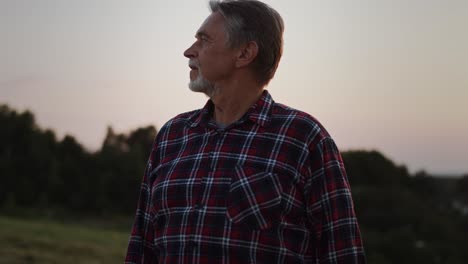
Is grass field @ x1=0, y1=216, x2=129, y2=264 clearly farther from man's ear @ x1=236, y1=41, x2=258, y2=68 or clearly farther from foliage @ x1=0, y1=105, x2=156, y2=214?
man's ear @ x1=236, y1=41, x2=258, y2=68

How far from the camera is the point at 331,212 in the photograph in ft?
9.30

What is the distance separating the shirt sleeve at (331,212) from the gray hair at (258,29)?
0.46 meters

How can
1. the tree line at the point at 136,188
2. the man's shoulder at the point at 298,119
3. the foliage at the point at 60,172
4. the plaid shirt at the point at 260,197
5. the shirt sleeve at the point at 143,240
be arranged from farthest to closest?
the foliage at the point at 60,172 < the tree line at the point at 136,188 < the shirt sleeve at the point at 143,240 < the man's shoulder at the point at 298,119 < the plaid shirt at the point at 260,197

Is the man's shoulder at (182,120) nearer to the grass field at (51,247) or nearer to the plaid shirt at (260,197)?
the plaid shirt at (260,197)

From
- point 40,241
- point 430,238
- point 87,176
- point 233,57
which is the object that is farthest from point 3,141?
point 233,57

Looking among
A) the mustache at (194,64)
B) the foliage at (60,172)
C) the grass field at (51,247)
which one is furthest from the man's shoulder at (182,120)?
the foliage at (60,172)

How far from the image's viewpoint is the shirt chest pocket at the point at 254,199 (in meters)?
2.78

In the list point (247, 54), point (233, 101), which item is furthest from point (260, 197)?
point (247, 54)

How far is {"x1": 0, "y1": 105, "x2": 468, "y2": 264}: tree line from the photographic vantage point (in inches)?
1075

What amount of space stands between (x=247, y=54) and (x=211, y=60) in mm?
164

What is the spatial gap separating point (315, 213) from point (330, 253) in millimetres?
178

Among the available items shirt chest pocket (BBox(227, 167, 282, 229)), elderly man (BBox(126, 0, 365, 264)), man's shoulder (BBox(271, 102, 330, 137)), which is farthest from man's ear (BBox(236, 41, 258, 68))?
shirt chest pocket (BBox(227, 167, 282, 229))

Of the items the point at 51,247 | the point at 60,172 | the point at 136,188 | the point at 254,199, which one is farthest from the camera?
the point at 136,188

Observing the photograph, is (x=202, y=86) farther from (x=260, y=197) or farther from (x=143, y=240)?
(x=143, y=240)
